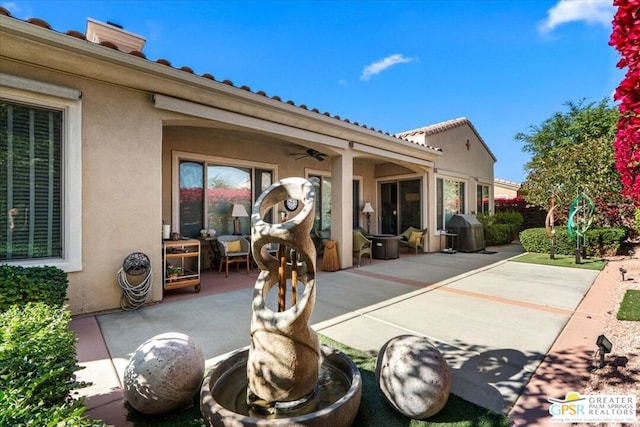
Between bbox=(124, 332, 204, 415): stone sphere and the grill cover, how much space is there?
10.9 m

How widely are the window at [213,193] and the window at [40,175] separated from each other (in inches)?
126

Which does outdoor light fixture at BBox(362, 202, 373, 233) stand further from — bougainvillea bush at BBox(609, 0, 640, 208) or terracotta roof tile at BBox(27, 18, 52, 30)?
terracotta roof tile at BBox(27, 18, 52, 30)

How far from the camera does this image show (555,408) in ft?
7.64

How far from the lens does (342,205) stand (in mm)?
7980

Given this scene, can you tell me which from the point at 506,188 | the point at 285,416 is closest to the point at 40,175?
the point at 285,416

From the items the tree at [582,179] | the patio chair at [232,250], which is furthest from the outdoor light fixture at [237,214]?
the tree at [582,179]

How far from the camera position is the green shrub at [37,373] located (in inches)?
46.8

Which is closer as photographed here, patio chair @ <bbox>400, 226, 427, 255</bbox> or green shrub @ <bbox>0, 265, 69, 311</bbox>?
green shrub @ <bbox>0, 265, 69, 311</bbox>

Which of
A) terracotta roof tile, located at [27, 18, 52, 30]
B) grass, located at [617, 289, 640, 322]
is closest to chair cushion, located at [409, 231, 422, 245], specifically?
grass, located at [617, 289, 640, 322]

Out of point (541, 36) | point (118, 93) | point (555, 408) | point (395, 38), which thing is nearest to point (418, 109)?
point (395, 38)

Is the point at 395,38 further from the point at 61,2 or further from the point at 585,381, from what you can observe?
the point at 585,381

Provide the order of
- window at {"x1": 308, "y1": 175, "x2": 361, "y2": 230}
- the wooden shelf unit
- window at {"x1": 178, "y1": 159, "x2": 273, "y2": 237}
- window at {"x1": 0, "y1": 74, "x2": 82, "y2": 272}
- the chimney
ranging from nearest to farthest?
window at {"x1": 0, "y1": 74, "x2": 82, "y2": 272} → the wooden shelf unit → the chimney → window at {"x1": 178, "y1": 159, "x2": 273, "y2": 237} → window at {"x1": 308, "y1": 175, "x2": 361, "y2": 230}

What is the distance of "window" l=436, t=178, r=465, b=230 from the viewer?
1177 centimetres

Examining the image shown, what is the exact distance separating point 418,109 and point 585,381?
1683 cm
